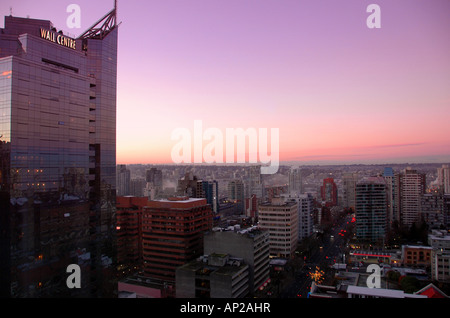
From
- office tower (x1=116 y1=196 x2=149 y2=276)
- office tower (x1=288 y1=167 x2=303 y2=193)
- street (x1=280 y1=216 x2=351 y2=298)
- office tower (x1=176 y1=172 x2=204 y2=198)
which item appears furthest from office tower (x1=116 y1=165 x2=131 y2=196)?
street (x1=280 y1=216 x2=351 y2=298)

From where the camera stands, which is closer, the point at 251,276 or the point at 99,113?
the point at 99,113

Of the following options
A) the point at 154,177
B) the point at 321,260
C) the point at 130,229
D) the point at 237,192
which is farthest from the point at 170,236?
the point at 237,192

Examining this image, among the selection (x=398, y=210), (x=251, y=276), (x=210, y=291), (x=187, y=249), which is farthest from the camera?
(x=398, y=210)

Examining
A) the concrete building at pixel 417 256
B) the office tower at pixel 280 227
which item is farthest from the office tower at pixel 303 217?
the concrete building at pixel 417 256
